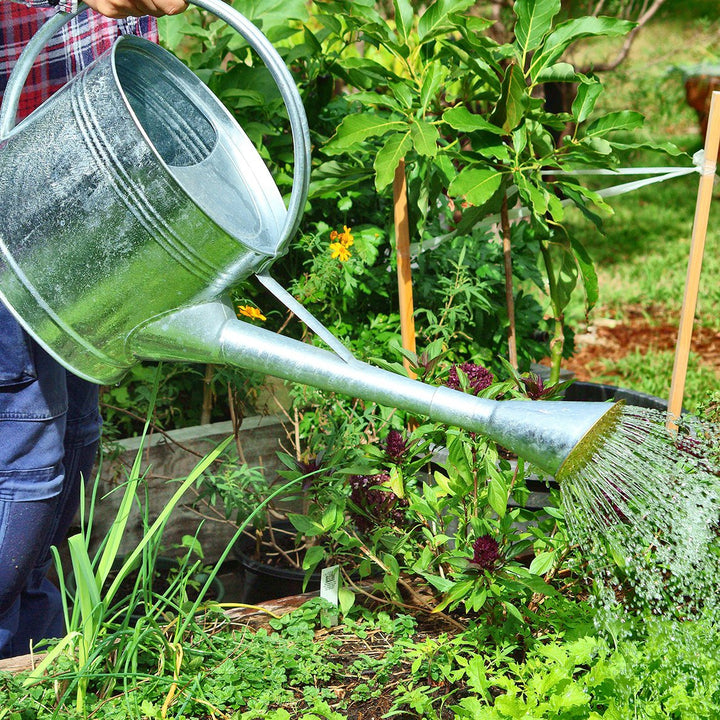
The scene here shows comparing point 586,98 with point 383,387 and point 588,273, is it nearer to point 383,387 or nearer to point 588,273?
point 588,273

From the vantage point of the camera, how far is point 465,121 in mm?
1912

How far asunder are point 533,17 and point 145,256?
3.54ft

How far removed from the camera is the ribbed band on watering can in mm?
1239

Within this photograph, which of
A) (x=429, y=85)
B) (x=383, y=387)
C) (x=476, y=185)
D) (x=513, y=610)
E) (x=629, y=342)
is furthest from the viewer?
(x=629, y=342)

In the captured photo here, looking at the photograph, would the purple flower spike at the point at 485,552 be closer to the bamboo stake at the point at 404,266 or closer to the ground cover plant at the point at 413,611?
the ground cover plant at the point at 413,611

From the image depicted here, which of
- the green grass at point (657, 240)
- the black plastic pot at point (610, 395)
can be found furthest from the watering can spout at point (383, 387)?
the green grass at point (657, 240)

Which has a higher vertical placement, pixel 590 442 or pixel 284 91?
pixel 284 91

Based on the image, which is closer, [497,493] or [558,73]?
[497,493]

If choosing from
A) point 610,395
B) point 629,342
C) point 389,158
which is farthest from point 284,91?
point 629,342

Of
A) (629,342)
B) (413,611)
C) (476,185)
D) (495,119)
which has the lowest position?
(629,342)

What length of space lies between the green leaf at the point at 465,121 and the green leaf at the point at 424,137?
41 mm

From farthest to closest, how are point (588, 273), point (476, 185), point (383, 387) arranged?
1. point (588, 273)
2. point (476, 185)
3. point (383, 387)

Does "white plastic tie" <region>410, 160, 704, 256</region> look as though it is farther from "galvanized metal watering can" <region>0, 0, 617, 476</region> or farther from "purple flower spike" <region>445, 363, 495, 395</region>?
"galvanized metal watering can" <region>0, 0, 617, 476</region>

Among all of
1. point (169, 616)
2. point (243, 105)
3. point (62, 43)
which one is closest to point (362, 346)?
point (243, 105)
